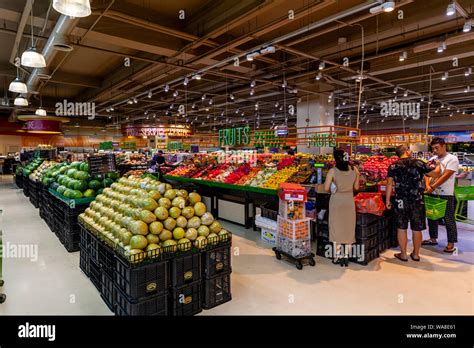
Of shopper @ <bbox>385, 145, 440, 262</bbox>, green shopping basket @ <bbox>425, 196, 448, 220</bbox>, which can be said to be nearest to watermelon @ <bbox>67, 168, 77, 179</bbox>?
shopper @ <bbox>385, 145, 440, 262</bbox>

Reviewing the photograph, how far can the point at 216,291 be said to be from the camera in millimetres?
3070

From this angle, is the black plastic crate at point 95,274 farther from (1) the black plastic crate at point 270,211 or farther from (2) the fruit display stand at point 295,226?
(1) the black plastic crate at point 270,211

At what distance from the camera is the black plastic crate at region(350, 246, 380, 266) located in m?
4.17

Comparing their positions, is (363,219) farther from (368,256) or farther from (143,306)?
(143,306)

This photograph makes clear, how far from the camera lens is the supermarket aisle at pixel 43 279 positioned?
→ 122 inches

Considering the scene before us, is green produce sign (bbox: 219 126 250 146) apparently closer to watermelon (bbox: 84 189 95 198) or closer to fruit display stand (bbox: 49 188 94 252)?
watermelon (bbox: 84 189 95 198)

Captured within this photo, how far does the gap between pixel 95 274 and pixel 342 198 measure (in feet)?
10.6

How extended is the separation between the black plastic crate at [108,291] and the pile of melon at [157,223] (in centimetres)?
44

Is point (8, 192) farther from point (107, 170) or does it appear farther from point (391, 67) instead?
point (391, 67)

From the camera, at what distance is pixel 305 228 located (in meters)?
4.30

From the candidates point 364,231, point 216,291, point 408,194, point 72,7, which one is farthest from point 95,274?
point 408,194

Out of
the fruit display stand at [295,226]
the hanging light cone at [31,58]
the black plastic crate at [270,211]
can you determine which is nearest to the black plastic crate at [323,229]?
the fruit display stand at [295,226]
